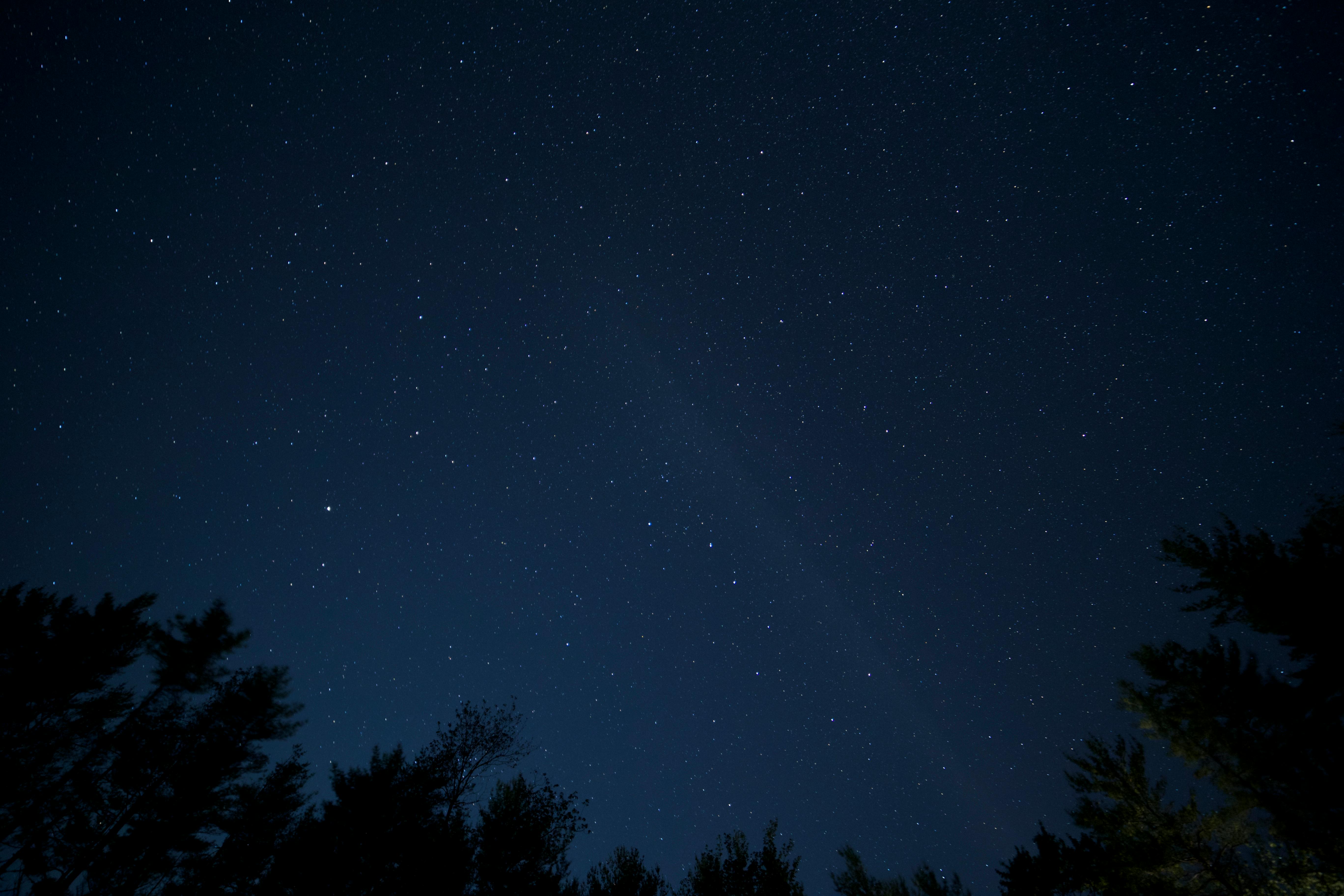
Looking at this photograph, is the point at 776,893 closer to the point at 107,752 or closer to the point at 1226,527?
the point at 1226,527

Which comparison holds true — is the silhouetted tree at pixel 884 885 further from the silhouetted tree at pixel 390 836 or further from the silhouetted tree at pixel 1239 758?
the silhouetted tree at pixel 390 836

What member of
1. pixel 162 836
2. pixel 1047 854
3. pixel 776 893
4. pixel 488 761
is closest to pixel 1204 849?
pixel 1047 854

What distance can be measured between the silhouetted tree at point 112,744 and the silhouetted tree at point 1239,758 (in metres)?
21.4

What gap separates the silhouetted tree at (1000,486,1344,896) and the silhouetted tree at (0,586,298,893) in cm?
2140

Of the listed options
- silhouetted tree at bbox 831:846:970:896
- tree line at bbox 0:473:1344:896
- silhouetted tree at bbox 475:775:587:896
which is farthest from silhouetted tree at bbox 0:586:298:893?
silhouetted tree at bbox 831:846:970:896

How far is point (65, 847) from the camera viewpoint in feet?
33.0

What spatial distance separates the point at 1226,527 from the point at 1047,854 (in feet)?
31.8

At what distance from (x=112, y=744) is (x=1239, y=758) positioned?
27133 millimetres

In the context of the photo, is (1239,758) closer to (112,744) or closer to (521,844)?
(521,844)

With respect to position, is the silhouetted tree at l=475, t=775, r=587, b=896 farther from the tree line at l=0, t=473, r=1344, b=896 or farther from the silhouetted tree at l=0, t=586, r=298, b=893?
the silhouetted tree at l=0, t=586, r=298, b=893

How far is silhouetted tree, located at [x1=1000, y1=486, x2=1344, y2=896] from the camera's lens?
9.27 m

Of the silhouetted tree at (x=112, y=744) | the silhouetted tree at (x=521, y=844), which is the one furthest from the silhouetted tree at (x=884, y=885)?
the silhouetted tree at (x=112, y=744)

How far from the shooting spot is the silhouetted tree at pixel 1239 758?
9266 mm

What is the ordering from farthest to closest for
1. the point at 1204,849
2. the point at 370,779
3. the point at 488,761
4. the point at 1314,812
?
the point at 488,761
the point at 370,779
the point at 1204,849
the point at 1314,812
